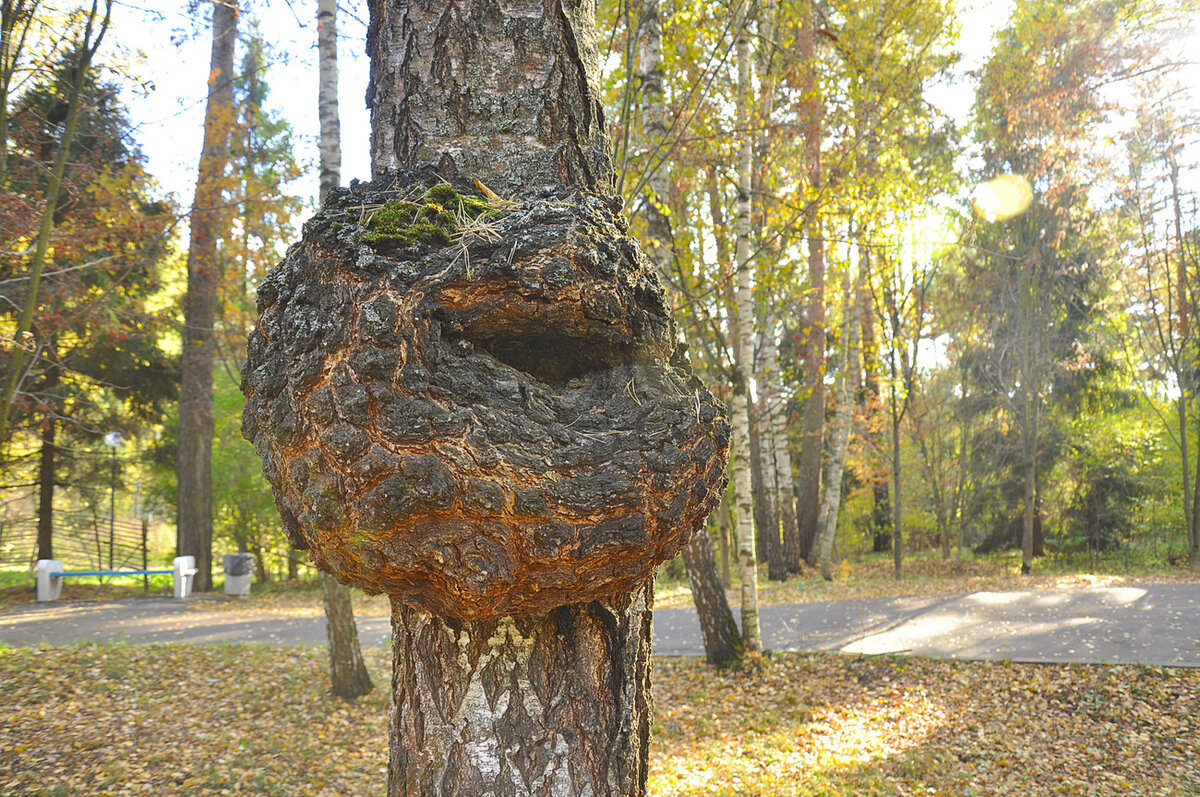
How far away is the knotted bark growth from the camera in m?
1.26

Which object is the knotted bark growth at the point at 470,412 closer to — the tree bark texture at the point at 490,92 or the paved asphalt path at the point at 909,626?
the tree bark texture at the point at 490,92

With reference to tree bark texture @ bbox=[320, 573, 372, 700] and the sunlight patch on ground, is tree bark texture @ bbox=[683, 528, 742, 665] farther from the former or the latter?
tree bark texture @ bbox=[320, 573, 372, 700]

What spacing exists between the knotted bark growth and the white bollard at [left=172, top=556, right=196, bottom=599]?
14.6 meters

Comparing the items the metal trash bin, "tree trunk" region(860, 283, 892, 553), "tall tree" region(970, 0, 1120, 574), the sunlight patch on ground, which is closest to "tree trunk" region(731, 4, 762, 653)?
the sunlight patch on ground

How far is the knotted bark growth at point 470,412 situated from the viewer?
4.12ft

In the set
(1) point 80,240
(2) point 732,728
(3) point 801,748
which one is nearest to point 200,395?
(1) point 80,240

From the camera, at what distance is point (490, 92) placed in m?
1.74

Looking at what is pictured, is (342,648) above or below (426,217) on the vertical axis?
below

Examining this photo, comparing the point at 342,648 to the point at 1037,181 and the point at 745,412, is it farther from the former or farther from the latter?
the point at 1037,181

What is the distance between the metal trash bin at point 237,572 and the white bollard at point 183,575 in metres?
0.62

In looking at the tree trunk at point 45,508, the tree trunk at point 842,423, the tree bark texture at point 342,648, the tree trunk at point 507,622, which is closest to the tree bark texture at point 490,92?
the tree trunk at point 507,622

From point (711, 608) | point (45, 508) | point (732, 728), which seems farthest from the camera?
point (45, 508)

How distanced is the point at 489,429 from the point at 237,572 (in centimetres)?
1522

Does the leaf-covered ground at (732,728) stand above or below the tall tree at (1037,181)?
below
